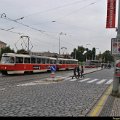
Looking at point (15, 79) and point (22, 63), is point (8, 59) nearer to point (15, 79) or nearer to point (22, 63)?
point (22, 63)

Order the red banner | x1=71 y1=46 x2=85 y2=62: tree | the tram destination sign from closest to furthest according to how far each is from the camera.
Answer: the tram destination sign, the red banner, x1=71 y1=46 x2=85 y2=62: tree

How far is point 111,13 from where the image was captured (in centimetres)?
1800

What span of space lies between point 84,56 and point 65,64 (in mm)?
90168

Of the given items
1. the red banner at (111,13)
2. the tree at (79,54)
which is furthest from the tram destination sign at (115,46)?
the tree at (79,54)

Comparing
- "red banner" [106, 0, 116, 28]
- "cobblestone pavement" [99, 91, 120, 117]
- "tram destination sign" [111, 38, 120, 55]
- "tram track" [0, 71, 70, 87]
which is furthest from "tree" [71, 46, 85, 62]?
"cobblestone pavement" [99, 91, 120, 117]

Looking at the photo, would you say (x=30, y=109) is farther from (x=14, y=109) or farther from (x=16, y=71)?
(x=16, y=71)

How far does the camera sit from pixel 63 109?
35.6 ft

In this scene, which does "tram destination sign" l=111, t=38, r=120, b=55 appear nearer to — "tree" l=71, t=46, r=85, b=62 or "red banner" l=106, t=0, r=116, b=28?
"red banner" l=106, t=0, r=116, b=28

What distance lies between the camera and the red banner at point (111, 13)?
58.2 ft

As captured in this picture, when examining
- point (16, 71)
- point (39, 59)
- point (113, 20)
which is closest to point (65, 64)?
point (39, 59)

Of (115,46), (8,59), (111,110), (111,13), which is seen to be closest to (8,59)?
(8,59)

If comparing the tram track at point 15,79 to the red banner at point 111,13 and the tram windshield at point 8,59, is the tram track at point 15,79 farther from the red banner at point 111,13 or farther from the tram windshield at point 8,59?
the red banner at point 111,13

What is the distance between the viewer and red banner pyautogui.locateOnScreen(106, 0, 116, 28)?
17734 mm

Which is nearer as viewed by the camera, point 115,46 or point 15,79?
point 115,46
